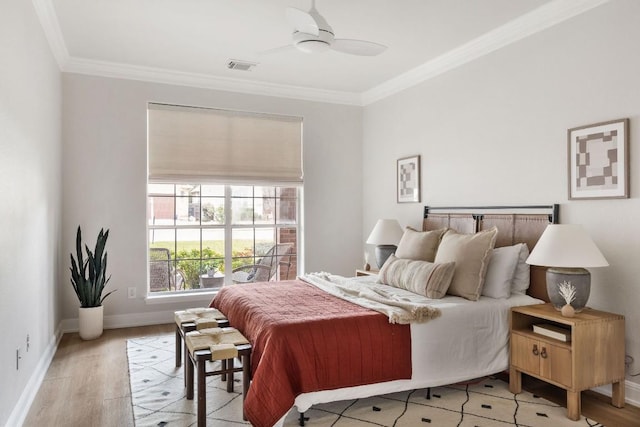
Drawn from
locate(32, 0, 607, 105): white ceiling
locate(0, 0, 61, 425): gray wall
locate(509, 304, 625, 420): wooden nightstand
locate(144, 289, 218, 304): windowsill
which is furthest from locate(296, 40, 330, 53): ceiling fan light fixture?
locate(144, 289, 218, 304): windowsill

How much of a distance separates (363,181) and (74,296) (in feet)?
12.0

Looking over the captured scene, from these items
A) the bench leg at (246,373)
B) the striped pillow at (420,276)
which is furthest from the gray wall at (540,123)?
the bench leg at (246,373)

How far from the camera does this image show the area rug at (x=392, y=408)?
262 cm

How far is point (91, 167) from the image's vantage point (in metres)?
4.67

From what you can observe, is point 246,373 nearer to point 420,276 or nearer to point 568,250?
point 420,276

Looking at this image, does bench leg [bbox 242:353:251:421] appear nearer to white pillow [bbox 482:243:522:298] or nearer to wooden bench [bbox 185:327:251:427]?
wooden bench [bbox 185:327:251:427]

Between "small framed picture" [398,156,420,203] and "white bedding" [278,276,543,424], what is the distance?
1841 mm

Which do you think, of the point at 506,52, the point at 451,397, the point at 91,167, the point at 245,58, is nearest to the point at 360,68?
the point at 245,58

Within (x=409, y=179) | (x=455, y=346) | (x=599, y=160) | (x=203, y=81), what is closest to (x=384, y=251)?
(x=409, y=179)

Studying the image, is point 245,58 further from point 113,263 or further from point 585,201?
point 585,201

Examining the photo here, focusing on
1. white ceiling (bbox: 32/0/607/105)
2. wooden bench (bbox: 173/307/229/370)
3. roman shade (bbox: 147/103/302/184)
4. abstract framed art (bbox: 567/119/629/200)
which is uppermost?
white ceiling (bbox: 32/0/607/105)

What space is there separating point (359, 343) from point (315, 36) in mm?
1937

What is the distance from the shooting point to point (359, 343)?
267cm

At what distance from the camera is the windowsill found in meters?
4.92
